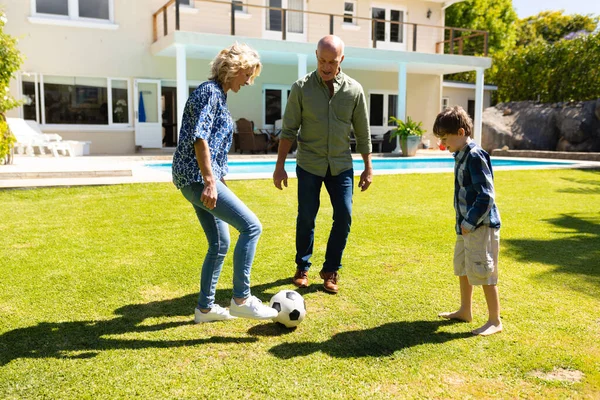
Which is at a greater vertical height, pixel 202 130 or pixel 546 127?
pixel 546 127

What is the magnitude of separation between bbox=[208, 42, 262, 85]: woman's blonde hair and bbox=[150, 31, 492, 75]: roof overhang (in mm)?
11090

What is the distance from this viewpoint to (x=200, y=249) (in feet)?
16.3

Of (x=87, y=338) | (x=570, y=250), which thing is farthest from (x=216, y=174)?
(x=570, y=250)

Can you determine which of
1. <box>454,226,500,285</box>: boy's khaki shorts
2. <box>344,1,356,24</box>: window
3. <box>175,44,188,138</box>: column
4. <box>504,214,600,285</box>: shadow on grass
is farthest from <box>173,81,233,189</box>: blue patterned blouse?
<box>344,1,356,24</box>: window

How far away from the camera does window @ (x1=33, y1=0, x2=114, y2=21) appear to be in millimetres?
15312

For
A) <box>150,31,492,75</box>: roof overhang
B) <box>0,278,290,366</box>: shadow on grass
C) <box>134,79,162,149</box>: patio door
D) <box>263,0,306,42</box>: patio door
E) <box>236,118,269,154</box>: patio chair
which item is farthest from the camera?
<box>263,0,306,42</box>: patio door

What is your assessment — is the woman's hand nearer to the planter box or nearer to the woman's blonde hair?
the woman's blonde hair

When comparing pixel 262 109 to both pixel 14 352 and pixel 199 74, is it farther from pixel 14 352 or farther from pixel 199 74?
pixel 14 352

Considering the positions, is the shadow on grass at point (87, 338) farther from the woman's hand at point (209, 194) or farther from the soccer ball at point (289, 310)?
the woman's hand at point (209, 194)

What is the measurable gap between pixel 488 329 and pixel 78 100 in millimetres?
15358

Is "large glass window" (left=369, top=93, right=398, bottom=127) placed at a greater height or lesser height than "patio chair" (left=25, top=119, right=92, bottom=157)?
greater

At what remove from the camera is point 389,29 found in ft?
66.9

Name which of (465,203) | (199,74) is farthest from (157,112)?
(465,203)

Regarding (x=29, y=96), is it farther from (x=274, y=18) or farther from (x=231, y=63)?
(x=231, y=63)
